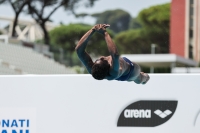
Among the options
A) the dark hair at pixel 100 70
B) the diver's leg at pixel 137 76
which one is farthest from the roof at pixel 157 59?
the dark hair at pixel 100 70

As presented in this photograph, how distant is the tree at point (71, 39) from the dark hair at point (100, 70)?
2902 cm

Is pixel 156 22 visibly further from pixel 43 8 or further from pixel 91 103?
pixel 91 103

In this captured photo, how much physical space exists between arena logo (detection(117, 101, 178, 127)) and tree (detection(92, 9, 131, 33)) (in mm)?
33928

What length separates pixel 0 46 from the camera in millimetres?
15797

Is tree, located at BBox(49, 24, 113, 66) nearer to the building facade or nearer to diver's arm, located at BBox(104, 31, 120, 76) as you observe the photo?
the building facade

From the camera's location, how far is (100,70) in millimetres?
5074

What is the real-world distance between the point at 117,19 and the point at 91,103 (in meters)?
37.5

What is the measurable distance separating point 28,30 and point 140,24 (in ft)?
58.8

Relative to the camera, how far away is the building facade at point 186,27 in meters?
33.7

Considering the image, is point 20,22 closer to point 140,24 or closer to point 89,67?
point 140,24

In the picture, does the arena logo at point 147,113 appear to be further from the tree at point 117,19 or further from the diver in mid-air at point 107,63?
A: the tree at point 117,19

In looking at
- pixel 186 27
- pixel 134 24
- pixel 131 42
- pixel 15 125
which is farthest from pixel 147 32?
pixel 15 125

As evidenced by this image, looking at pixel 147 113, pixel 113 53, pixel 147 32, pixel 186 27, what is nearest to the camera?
pixel 113 53

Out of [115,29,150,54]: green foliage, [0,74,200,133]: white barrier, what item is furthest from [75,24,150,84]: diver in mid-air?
[115,29,150,54]: green foliage
